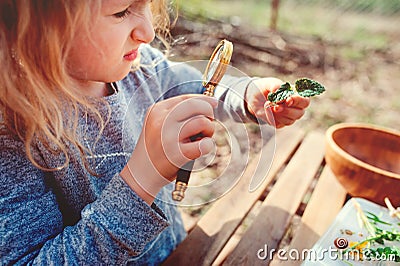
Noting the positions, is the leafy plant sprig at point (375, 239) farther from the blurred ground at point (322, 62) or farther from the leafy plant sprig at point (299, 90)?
the blurred ground at point (322, 62)

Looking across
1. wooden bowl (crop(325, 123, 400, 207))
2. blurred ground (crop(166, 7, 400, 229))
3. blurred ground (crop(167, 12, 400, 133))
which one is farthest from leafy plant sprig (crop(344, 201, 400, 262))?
blurred ground (crop(167, 12, 400, 133))

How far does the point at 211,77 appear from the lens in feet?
1.92

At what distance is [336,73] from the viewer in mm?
2807

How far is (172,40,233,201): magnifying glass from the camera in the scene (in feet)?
1.84

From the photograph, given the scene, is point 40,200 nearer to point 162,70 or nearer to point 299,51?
point 162,70

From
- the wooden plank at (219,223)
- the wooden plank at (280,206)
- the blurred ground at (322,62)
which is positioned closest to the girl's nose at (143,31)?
the wooden plank at (219,223)

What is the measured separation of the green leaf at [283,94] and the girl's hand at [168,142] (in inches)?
4.0

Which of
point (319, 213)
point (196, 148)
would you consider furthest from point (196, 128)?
point (319, 213)

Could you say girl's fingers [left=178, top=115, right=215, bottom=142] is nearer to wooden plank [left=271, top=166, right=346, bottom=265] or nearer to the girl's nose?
the girl's nose

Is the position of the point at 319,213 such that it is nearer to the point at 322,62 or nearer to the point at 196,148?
the point at 196,148

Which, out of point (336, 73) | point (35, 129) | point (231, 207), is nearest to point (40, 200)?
point (35, 129)

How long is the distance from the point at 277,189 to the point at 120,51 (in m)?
0.46

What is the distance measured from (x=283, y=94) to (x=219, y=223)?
1.00ft

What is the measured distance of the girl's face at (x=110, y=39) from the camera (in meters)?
0.56
